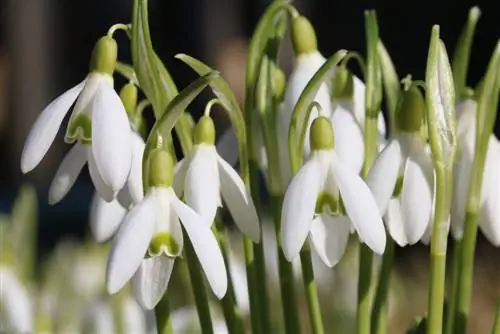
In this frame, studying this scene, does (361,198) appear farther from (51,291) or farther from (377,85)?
(51,291)

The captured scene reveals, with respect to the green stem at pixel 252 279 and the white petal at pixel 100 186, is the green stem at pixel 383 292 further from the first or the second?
the white petal at pixel 100 186

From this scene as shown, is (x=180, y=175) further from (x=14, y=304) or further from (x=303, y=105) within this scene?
(x=14, y=304)

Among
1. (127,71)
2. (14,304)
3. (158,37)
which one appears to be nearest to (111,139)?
(127,71)

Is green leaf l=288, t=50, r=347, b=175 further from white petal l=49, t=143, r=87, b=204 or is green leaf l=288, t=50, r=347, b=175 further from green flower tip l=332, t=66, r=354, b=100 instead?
white petal l=49, t=143, r=87, b=204

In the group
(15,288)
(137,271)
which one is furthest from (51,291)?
(137,271)

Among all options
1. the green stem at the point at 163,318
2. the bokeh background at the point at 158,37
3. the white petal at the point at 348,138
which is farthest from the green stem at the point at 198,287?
the bokeh background at the point at 158,37

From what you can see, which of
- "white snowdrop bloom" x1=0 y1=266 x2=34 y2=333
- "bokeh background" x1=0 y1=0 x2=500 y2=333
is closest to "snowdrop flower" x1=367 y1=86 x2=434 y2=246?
"white snowdrop bloom" x1=0 y1=266 x2=34 y2=333
